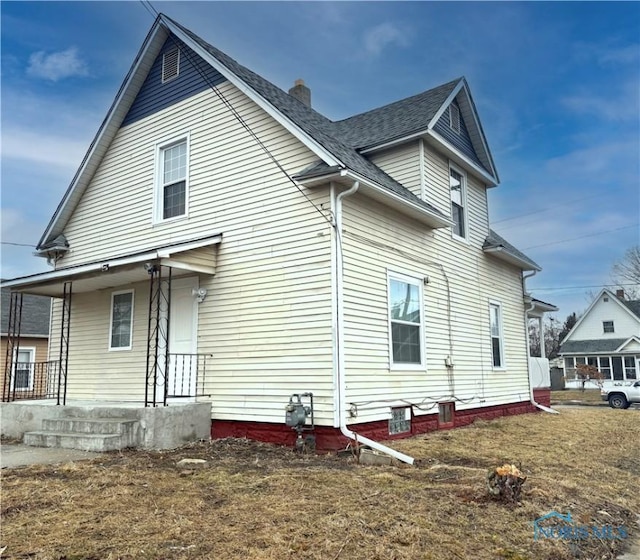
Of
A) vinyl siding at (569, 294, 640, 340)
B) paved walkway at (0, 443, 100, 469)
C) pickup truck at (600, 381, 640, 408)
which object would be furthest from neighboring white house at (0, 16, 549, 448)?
vinyl siding at (569, 294, 640, 340)

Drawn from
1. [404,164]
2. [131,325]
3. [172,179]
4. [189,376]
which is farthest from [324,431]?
[172,179]

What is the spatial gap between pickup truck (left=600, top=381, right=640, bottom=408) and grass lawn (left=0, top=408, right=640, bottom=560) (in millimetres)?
18553

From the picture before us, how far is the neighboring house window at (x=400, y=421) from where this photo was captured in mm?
8977

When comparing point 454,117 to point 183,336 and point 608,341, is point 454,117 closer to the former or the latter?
point 183,336

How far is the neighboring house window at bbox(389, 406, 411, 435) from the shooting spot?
898cm

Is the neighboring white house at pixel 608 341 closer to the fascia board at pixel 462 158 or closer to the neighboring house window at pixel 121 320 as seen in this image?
the fascia board at pixel 462 158

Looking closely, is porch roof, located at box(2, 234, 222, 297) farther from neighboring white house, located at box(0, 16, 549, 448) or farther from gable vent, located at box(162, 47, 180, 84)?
gable vent, located at box(162, 47, 180, 84)

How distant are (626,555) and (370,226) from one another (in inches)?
236

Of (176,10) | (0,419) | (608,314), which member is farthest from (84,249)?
(608,314)

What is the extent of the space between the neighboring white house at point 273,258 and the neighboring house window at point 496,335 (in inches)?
2.0

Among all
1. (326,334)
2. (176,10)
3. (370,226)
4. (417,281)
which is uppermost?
(176,10)

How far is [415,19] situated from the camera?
12.3m

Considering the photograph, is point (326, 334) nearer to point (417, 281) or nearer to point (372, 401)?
point (372, 401)

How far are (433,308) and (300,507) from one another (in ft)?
21.2
